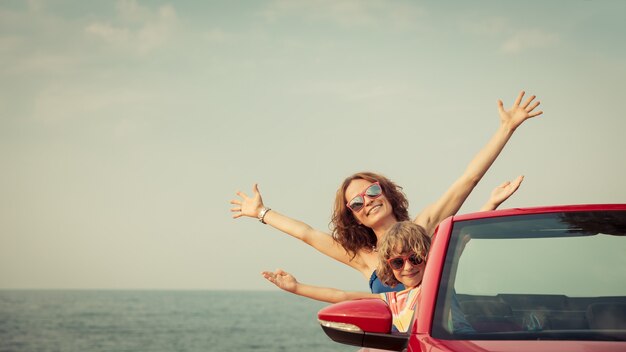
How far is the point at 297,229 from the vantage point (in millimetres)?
6500

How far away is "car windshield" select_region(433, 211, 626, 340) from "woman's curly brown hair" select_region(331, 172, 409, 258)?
2.74 metres

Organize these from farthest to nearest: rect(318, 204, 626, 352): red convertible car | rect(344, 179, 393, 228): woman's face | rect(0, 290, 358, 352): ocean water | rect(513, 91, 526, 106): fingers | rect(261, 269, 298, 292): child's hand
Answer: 1. rect(0, 290, 358, 352): ocean water
2. rect(513, 91, 526, 106): fingers
3. rect(344, 179, 393, 228): woman's face
4. rect(261, 269, 298, 292): child's hand
5. rect(318, 204, 626, 352): red convertible car

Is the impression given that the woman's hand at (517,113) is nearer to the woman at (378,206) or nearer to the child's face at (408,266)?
the woman at (378,206)

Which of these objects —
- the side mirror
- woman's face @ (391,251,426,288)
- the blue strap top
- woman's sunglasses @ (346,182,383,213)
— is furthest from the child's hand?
the side mirror

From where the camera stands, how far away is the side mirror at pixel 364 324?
296 centimetres

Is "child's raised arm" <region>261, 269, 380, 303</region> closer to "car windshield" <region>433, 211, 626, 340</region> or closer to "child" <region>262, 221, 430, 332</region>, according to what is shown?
"child" <region>262, 221, 430, 332</region>

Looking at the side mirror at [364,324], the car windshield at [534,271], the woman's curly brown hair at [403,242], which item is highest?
the woman's curly brown hair at [403,242]

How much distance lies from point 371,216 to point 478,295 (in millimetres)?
2769

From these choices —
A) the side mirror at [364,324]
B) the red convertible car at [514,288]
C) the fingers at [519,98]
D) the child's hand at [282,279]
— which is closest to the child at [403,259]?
the red convertible car at [514,288]

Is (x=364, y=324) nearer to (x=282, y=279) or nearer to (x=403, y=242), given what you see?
(x=403, y=242)

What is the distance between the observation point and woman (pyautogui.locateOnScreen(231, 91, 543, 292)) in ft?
19.1

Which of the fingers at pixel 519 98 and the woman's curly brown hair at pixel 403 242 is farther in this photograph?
the fingers at pixel 519 98

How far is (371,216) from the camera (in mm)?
5820

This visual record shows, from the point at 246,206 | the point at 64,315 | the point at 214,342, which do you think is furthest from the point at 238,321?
the point at 246,206
